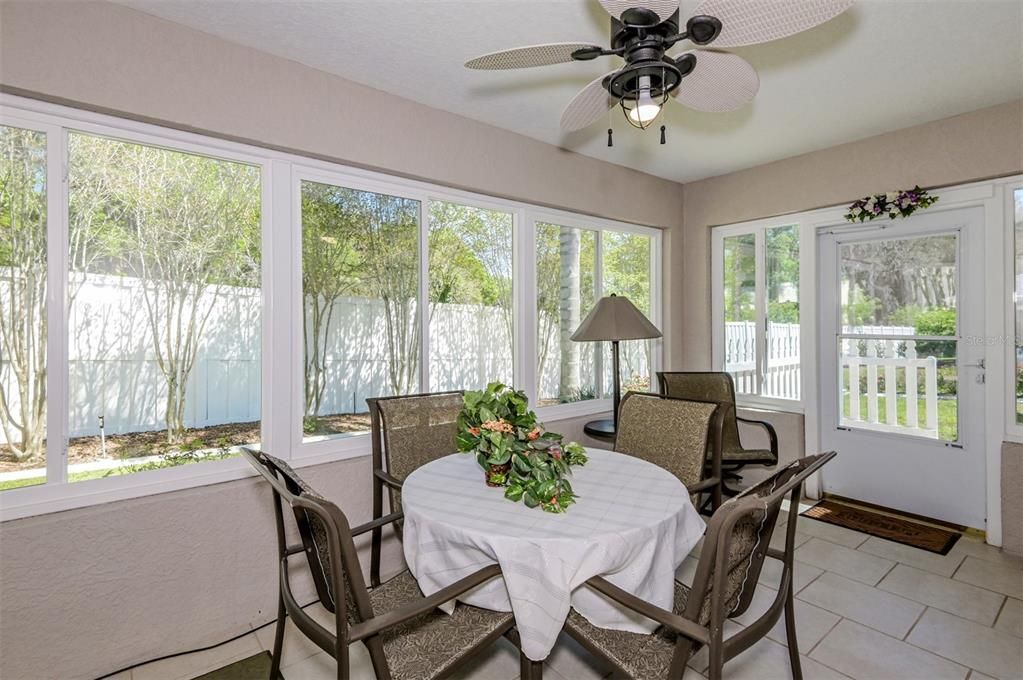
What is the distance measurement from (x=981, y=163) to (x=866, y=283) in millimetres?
943

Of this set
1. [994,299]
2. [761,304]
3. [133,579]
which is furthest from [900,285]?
[133,579]

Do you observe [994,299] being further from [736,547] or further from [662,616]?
[662,616]

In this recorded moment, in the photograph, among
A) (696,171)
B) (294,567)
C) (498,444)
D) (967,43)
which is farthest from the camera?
(696,171)

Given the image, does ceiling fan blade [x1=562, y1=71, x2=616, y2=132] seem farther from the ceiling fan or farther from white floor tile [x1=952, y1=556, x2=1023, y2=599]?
white floor tile [x1=952, y1=556, x2=1023, y2=599]

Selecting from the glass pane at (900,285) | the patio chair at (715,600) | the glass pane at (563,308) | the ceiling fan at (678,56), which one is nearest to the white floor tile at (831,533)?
the glass pane at (900,285)

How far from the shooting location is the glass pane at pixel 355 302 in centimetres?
254

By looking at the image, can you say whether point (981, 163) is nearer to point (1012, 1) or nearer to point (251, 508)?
point (1012, 1)

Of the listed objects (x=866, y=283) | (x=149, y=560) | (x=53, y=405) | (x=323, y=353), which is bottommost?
(x=149, y=560)

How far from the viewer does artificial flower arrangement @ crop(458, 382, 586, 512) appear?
1655 millimetres

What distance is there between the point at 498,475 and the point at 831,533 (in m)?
2.60

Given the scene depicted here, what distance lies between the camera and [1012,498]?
2861mm

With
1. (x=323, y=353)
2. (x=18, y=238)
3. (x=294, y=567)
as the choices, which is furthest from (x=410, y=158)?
(x=294, y=567)

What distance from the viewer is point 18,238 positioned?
186 cm

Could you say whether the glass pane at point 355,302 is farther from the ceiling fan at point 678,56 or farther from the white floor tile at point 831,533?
the white floor tile at point 831,533
